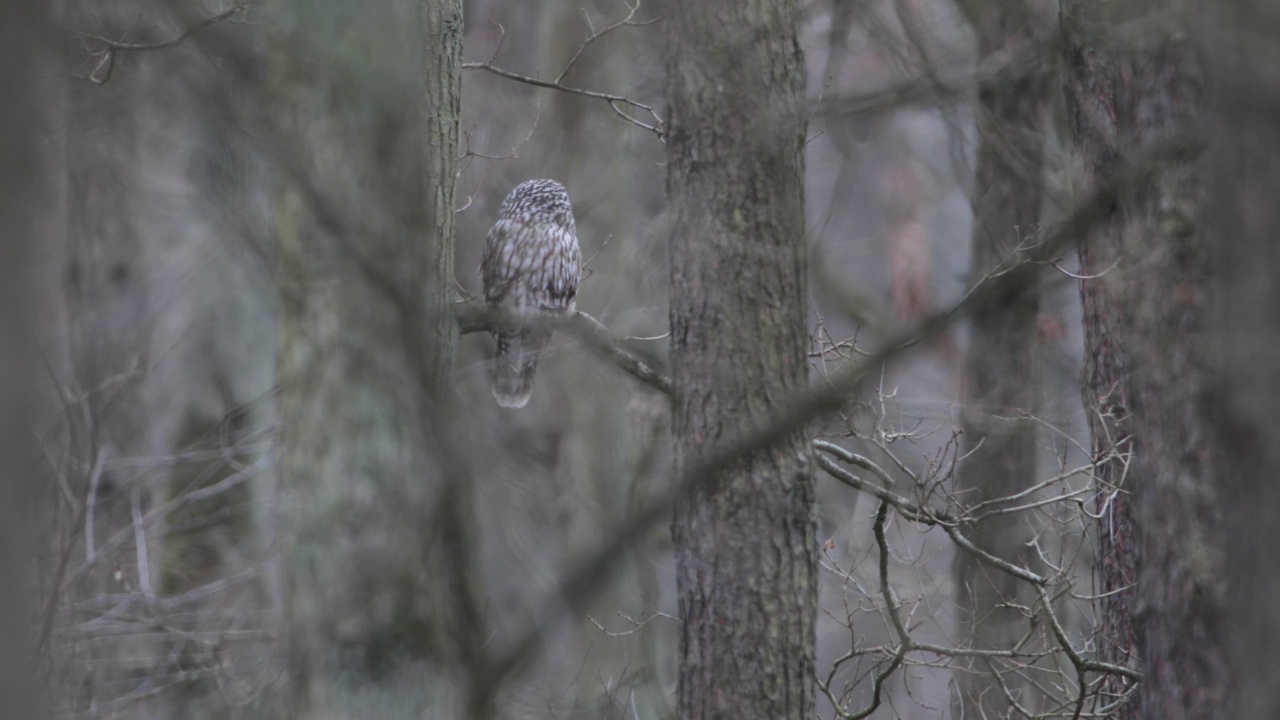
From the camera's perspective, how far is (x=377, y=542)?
8.63 feet

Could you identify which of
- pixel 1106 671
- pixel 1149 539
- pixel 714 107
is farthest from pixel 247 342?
pixel 1149 539

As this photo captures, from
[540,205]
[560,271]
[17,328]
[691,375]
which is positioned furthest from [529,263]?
[17,328]

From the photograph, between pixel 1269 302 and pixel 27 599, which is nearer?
pixel 27 599

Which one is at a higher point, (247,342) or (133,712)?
(247,342)

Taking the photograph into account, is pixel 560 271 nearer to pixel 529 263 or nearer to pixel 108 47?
pixel 529 263

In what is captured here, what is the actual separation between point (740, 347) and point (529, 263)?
3.11 meters

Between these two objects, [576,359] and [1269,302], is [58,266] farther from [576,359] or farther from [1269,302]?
[1269,302]

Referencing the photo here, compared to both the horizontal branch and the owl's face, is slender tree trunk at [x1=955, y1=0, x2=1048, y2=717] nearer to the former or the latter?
the owl's face

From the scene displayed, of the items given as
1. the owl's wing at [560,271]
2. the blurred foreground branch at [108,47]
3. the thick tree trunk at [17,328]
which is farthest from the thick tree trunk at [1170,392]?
the owl's wing at [560,271]

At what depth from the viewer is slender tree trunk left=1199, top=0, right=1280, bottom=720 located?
1.96 m

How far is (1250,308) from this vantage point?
198 centimetres

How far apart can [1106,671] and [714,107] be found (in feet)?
7.85

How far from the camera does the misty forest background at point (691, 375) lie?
173 centimetres

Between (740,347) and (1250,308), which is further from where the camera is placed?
(740,347)
